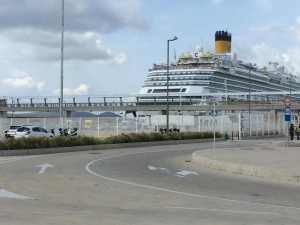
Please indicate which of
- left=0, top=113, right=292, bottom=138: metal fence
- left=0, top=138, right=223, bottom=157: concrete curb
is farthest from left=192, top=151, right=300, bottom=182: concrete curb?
left=0, top=113, right=292, bottom=138: metal fence

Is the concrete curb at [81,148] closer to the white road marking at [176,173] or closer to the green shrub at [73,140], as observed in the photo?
the green shrub at [73,140]

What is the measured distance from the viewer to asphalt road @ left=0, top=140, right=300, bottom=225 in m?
8.45

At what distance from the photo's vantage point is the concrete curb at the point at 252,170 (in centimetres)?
1519

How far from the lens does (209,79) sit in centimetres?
10931

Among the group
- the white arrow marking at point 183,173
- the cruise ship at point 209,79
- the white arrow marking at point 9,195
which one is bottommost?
the white arrow marking at point 183,173

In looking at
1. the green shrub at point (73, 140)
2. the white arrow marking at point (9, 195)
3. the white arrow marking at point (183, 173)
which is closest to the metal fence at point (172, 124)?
the green shrub at point (73, 140)

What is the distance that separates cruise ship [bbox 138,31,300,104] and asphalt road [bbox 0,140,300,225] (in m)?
88.8

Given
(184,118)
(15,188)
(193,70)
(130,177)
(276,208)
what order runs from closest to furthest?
(276,208) < (15,188) < (130,177) < (184,118) < (193,70)

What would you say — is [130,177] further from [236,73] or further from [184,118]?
[236,73]

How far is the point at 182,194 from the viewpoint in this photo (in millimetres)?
11836

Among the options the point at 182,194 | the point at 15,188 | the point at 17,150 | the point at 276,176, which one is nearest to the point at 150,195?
the point at 182,194

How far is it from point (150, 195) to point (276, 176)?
572 centimetres

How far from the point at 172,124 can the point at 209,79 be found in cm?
5511

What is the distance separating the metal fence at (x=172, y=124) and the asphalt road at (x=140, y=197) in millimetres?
25518
